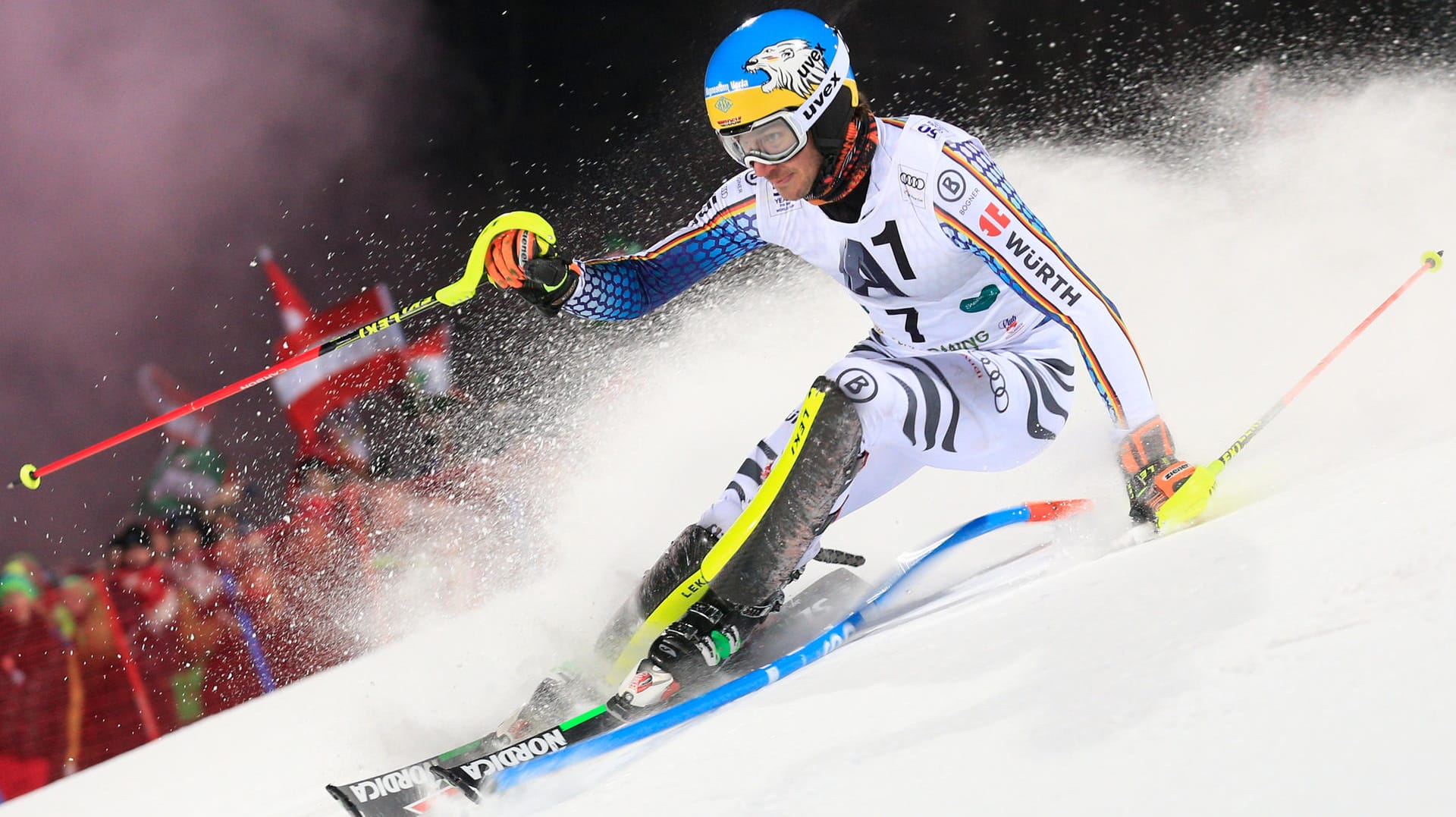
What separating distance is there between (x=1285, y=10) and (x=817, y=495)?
176 inches

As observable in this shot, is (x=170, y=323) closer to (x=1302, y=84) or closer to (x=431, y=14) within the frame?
(x=431, y=14)

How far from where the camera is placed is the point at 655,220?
491cm

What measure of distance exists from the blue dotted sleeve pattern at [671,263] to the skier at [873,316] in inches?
0.9

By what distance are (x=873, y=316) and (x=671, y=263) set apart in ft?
1.82

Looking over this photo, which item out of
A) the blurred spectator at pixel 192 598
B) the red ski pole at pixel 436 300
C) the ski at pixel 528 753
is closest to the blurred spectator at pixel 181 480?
the blurred spectator at pixel 192 598

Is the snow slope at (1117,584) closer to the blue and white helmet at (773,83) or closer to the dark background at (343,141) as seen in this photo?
the dark background at (343,141)

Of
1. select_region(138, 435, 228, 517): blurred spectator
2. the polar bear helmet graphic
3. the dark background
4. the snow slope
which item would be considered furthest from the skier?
select_region(138, 435, 228, 517): blurred spectator

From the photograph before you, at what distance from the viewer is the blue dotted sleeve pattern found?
2562 millimetres

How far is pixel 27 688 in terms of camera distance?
14.1 feet

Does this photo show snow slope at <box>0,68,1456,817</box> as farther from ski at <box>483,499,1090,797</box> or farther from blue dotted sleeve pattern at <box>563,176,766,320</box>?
blue dotted sleeve pattern at <box>563,176,766,320</box>

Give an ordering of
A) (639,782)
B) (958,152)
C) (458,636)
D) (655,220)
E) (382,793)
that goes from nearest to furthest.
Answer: (639,782), (382,793), (958,152), (458,636), (655,220)

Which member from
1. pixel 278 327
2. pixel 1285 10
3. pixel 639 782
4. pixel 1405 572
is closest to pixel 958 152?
pixel 1405 572

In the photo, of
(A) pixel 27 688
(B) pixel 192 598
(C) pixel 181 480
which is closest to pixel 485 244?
(C) pixel 181 480

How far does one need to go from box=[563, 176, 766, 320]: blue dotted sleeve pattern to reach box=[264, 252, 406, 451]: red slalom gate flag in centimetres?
211
